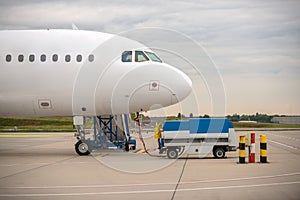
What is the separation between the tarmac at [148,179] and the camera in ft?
38.4

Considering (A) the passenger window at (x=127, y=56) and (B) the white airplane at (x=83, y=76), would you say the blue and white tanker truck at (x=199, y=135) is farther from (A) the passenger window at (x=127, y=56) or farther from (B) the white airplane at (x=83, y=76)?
(A) the passenger window at (x=127, y=56)

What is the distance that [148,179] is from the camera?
48.0ft

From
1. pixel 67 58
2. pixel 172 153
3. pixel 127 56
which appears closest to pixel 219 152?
pixel 172 153

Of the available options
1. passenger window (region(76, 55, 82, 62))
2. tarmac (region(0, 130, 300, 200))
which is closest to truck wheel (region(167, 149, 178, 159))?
tarmac (region(0, 130, 300, 200))

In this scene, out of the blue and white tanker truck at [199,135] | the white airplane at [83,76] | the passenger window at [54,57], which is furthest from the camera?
the passenger window at [54,57]

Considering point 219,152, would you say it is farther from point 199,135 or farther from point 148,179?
point 148,179

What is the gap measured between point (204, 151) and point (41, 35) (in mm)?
8904

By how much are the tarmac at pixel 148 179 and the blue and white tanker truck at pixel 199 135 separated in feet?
2.04

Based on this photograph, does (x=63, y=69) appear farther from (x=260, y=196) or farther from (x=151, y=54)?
(x=260, y=196)

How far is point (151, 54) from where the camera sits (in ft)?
76.5

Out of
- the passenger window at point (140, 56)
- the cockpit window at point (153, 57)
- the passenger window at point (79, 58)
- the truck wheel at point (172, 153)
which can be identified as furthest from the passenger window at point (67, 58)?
the truck wheel at point (172, 153)

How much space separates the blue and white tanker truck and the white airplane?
5.73 feet

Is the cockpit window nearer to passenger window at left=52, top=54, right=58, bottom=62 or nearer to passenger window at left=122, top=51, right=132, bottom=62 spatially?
passenger window at left=122, top=51, right=132, bottom=62

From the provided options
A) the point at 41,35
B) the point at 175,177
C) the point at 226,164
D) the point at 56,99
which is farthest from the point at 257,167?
the point at 41,35
